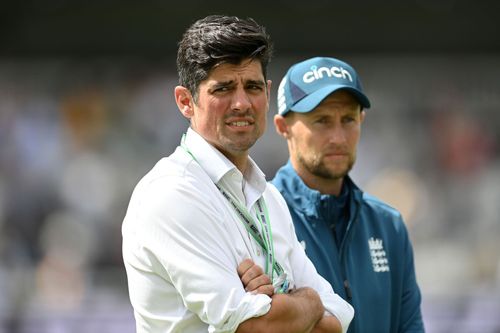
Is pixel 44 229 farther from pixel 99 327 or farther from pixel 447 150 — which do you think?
pixel 447 150

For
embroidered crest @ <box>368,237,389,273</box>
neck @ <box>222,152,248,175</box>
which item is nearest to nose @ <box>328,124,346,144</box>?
embroidered crest @ <box>368,237,389,273</box>

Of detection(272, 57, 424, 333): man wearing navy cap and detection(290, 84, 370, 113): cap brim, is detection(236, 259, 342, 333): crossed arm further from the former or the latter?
detection(290, 84, 370, 113): cap brim

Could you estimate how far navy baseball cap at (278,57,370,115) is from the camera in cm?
349

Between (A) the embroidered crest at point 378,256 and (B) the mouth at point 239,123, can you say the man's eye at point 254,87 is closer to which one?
(B) the mouth at point 239,123

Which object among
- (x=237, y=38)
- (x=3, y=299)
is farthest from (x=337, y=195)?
(x=3, y=299)

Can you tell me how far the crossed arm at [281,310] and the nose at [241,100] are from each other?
421 millimetres

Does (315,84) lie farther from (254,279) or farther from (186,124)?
(186,124)

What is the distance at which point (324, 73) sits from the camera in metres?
3.56

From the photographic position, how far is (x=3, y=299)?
28.1 feet

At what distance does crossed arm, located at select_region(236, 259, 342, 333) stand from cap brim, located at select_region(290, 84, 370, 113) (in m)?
1.02

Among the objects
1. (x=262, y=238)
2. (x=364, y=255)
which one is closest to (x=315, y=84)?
(x=364, y=255)

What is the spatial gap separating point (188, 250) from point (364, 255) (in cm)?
118

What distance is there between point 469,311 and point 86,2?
16.3 feet

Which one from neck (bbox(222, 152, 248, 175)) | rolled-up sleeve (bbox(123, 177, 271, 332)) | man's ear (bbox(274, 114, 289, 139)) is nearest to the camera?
rolled-up sleeve (bbox(123, 177, 271, 332))
